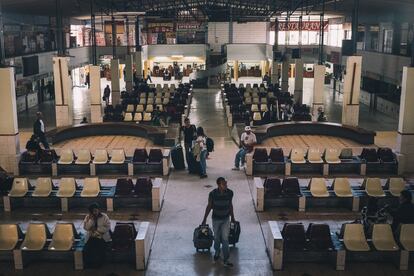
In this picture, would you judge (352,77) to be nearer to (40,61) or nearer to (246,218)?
(246,218)

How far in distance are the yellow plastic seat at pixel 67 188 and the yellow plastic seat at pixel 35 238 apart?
289 cm

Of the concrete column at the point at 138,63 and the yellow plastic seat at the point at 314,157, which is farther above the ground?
the concrete column at the point at 138,63

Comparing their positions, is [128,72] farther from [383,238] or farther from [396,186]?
[383,238]


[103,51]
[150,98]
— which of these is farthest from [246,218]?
[103,51]

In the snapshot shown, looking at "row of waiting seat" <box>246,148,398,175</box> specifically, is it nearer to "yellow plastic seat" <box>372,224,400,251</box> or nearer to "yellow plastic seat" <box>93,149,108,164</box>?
"yellow plastic seat" <box>93,149,108,164</box>

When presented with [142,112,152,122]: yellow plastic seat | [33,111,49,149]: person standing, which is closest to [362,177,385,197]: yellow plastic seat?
[33,111,49,149]: person standing

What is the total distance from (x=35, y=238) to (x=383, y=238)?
6639 mm

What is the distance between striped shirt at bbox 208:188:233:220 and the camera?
938 cm

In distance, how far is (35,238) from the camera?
10.2 meters

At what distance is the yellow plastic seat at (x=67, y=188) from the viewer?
13.2m

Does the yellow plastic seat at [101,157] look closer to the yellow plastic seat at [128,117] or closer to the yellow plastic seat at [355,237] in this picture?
the yellow plastic seat at [355,237]

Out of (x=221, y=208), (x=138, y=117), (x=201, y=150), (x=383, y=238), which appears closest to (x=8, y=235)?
(x=221, y=208)

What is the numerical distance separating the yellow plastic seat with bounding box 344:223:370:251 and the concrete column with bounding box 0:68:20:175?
10.5 meters

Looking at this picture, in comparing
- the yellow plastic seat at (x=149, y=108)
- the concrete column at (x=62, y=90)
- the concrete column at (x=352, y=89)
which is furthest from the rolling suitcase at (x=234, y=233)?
the yellow plastic seat at (x=149, y=108)
